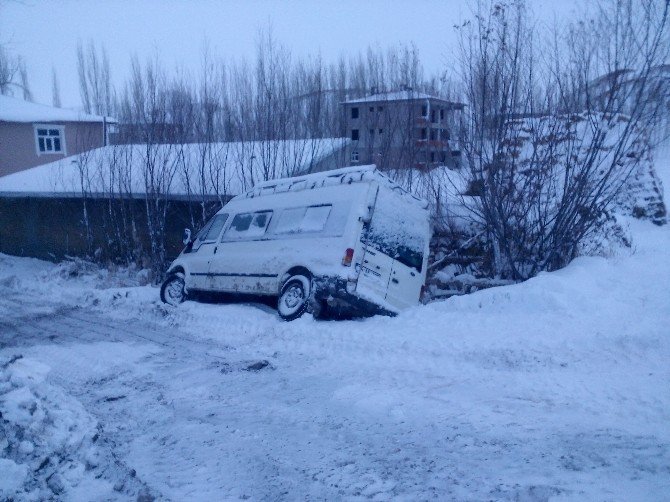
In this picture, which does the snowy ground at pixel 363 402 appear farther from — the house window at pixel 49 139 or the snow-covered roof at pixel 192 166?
the house window at pixel 49 139

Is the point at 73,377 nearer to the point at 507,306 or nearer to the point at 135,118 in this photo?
the point at 507,306

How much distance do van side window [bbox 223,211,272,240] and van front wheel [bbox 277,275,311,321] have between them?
1.43 meters

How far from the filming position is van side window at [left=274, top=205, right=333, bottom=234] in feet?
28.8

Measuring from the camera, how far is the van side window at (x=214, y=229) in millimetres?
10809

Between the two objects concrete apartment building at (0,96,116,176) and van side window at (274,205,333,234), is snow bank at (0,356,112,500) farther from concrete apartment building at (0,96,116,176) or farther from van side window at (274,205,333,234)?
concrete apartment building at (0,96,116,176)

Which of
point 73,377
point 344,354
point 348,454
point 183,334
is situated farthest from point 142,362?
point 348,454

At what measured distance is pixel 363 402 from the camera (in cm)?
528

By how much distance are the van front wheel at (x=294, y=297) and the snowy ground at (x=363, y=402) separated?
0.96ft

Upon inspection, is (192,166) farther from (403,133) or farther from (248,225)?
(248,225)

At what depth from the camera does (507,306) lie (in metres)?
7.89

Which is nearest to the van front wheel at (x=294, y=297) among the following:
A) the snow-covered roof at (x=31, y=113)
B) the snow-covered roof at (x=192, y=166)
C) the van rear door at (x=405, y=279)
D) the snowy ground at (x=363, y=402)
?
the snowy ground at (x=363, y=402)

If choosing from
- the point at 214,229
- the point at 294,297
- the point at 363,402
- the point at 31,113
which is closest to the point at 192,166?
the point at 214,229

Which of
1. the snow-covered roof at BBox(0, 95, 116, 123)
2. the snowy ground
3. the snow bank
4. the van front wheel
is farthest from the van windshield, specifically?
the snow-covered roof at BBox(0, 95, 116, 123)

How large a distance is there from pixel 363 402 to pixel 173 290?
7.14 meters
